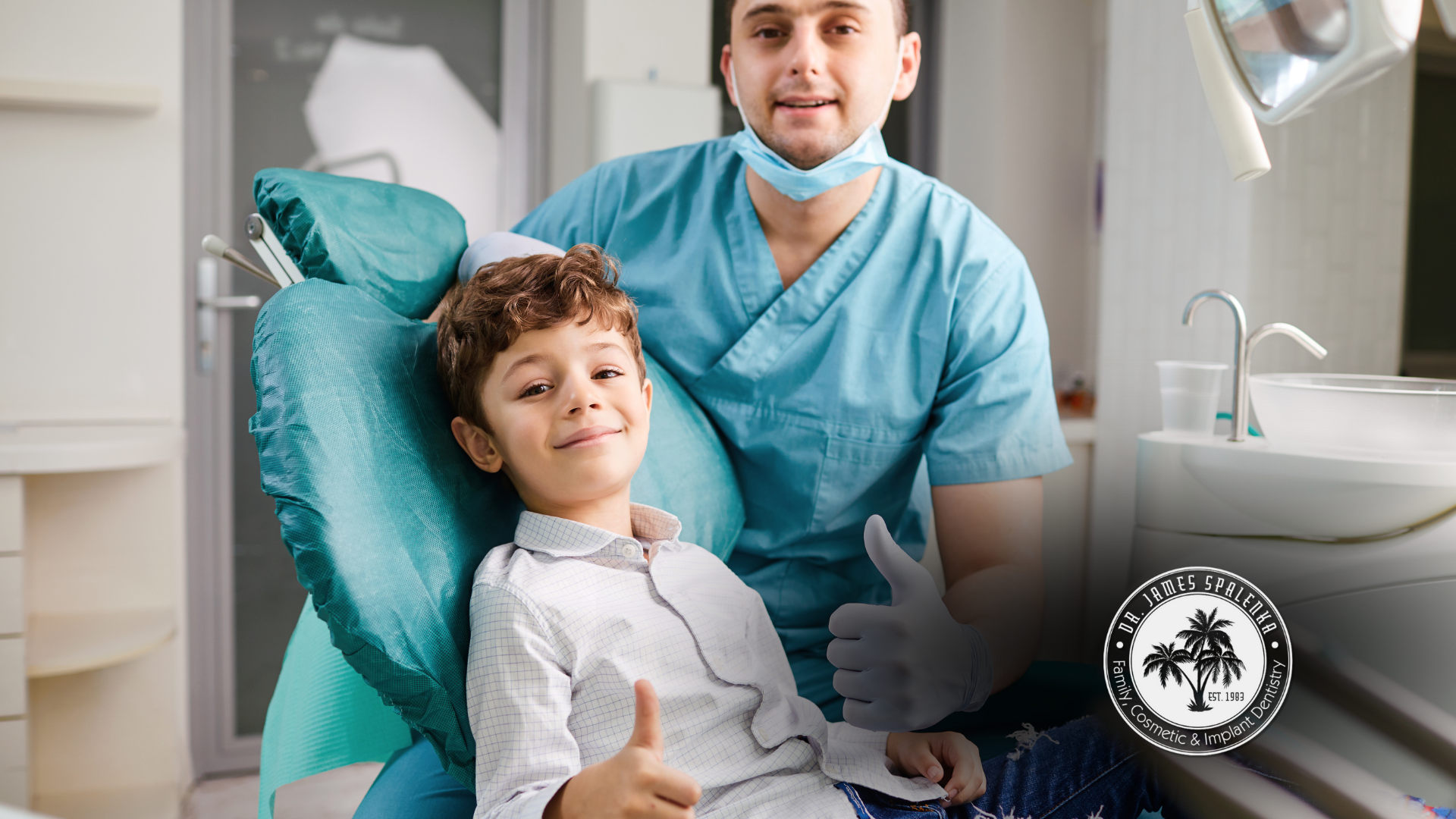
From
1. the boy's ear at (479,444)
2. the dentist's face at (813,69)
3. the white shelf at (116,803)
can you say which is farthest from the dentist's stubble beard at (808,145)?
the white shelf at (116,803)

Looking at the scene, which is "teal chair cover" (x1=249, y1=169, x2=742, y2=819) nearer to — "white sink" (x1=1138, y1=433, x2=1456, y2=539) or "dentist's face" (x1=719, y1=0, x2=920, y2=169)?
"dentist's face" (x1=719, y1=0, x2=920, y2=169)

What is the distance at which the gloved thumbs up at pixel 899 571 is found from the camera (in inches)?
30.4

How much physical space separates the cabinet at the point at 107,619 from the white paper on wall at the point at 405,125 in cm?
79

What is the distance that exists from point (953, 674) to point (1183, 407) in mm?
983

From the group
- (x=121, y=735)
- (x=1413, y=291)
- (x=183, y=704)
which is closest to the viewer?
(x=121, y=735)

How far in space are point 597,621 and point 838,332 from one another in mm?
507

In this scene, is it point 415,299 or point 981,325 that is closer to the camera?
point 415,299

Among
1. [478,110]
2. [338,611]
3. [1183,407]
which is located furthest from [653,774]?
[478,110]

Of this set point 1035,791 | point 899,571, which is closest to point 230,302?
point 899,571

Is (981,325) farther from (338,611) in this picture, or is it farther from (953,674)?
(338,611)

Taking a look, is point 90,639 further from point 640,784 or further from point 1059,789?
point 1059,789

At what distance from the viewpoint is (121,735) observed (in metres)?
1.98

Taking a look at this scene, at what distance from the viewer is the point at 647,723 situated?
62 centimetres

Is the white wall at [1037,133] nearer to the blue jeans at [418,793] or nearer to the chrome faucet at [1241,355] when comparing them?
the chrome faucet at [1241,355]
